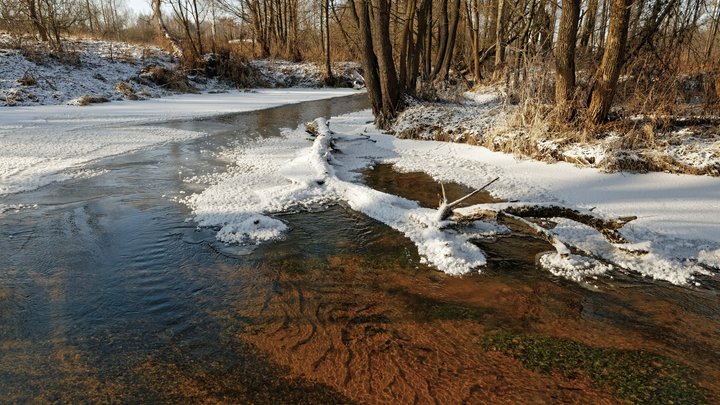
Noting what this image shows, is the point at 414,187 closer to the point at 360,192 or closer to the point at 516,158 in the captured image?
the point at 360,192

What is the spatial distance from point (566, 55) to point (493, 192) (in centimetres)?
293

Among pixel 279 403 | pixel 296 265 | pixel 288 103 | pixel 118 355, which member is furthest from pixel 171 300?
pixel 288 103

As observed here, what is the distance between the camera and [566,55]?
247 inches

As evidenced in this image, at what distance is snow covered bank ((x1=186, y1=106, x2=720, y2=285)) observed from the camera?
11.4 feet

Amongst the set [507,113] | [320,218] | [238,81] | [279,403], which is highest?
[238,81]

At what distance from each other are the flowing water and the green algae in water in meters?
0.05

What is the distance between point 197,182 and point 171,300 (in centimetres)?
306

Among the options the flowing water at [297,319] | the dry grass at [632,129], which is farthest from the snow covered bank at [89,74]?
the dry grass at [632,129]

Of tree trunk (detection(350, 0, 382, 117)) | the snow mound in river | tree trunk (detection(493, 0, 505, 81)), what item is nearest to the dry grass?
the snow mound in river

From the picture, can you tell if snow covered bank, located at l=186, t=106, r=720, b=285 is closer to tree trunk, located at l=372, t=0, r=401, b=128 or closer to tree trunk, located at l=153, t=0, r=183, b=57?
tree trunk, located at l=372, t=0, r=401, b=128

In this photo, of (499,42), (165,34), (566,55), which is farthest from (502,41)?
(165,34)

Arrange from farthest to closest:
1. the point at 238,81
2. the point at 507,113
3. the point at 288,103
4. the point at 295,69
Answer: the point at 295,69 → the point at 238,81 → the point at 288,103 → the point at 507,113

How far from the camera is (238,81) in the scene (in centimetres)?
2039

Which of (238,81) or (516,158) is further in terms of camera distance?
(238,81)
